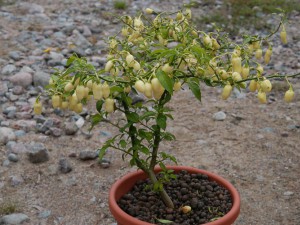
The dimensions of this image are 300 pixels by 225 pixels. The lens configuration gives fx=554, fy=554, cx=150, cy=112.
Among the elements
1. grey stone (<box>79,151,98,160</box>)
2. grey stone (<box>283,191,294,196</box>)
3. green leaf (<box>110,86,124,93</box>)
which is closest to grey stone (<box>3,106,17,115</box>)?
grey stone (<box>79,151,98,160</box>)

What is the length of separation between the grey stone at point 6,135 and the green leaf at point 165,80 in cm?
249

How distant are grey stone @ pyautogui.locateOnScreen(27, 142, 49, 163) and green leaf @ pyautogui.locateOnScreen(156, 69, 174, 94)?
7.12 feet

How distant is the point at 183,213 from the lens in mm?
2879

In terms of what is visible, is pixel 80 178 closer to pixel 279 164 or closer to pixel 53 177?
pixel 53 177

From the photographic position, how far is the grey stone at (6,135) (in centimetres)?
432

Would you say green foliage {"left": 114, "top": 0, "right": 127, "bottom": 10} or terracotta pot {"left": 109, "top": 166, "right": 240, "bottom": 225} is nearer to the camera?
terracotta pot {"left": 109, "top": 166, "right": 240, "bottom": 225}

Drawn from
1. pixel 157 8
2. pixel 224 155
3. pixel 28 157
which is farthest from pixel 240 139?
pixel 157 8

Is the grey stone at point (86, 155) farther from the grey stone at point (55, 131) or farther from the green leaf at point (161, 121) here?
the green leaf at point (161, 121)

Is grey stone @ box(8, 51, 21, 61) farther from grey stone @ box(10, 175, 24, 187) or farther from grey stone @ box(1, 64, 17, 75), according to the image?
grey stone @ box(10, 175, 24, 187)

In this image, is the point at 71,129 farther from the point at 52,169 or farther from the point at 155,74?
the point at 155,74

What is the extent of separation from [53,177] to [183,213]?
4.57 feet

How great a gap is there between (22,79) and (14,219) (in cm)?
220

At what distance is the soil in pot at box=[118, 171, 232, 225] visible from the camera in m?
2.82

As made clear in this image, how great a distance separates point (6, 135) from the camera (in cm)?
436
